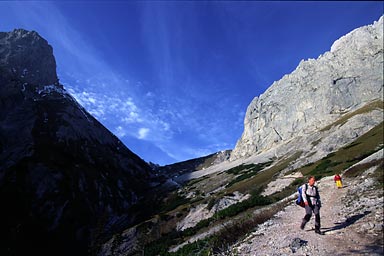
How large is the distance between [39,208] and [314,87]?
167213 millimetres

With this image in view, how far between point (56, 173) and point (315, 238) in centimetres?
11140

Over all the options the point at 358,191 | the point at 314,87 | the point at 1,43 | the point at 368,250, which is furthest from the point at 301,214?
the point at 1,43

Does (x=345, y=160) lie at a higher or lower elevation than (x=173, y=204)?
lower

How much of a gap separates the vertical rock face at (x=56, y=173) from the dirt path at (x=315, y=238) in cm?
4999

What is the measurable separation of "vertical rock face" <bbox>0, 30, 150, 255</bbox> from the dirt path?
164ft

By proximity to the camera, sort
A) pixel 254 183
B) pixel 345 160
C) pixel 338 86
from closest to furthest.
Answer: pixel 345 160
pixel 254 183
pixel 338 86

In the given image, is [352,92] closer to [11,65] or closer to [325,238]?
[325,238]

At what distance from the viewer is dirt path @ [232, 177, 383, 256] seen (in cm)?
1145

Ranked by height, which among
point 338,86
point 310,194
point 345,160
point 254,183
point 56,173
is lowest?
point 310,194

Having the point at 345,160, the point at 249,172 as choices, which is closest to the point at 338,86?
the point at 249,172

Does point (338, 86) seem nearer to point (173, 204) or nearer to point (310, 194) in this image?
point (173, 204)

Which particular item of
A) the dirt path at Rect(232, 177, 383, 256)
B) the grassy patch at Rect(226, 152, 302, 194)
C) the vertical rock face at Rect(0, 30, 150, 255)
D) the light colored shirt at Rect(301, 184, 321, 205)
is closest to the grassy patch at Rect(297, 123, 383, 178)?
the grassy patch at Rect(226, 152, 302, 194)

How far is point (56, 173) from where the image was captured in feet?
356

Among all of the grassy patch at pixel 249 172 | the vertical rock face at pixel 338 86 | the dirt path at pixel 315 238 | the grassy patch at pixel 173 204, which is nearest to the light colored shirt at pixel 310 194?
the dirt path at pixel 315 238
